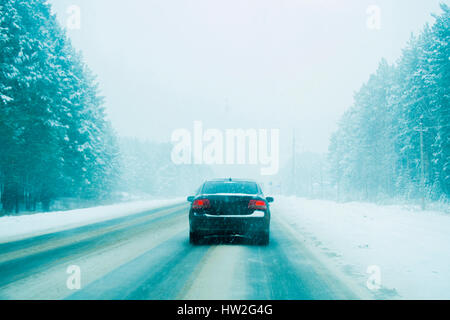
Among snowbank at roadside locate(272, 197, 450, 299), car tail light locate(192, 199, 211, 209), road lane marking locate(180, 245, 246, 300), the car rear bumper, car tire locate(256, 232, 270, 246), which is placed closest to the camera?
road lane marking locate(180, 245, 246, 300)

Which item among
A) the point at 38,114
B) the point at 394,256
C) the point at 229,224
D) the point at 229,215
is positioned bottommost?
the point at 394,256

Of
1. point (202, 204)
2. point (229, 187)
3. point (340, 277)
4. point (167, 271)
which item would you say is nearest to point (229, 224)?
point (202, 204)

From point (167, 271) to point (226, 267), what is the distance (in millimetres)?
1030

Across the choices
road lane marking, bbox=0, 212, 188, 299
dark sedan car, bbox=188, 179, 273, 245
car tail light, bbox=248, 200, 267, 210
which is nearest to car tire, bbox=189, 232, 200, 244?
dark sedan car, bbox=188, 179, 273, 245

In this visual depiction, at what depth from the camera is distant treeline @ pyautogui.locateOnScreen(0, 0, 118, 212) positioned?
19344 millimetres

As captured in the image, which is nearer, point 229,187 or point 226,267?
point 226,267

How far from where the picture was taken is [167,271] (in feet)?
18.7

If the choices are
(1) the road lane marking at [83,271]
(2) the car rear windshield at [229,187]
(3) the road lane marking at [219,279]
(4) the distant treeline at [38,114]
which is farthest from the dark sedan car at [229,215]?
(4) the distant treeline at [38,114]

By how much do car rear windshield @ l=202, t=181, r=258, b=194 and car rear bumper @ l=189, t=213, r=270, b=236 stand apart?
0.80 m

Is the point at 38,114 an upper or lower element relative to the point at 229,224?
upper

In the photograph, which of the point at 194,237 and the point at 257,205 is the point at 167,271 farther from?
the point at 257,205

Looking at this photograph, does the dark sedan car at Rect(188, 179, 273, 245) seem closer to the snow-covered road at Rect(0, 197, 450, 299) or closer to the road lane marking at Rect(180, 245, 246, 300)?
the snow-covered road at Rect(0, 197, 450, 299)

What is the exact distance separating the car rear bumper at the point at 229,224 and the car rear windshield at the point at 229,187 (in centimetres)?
80
